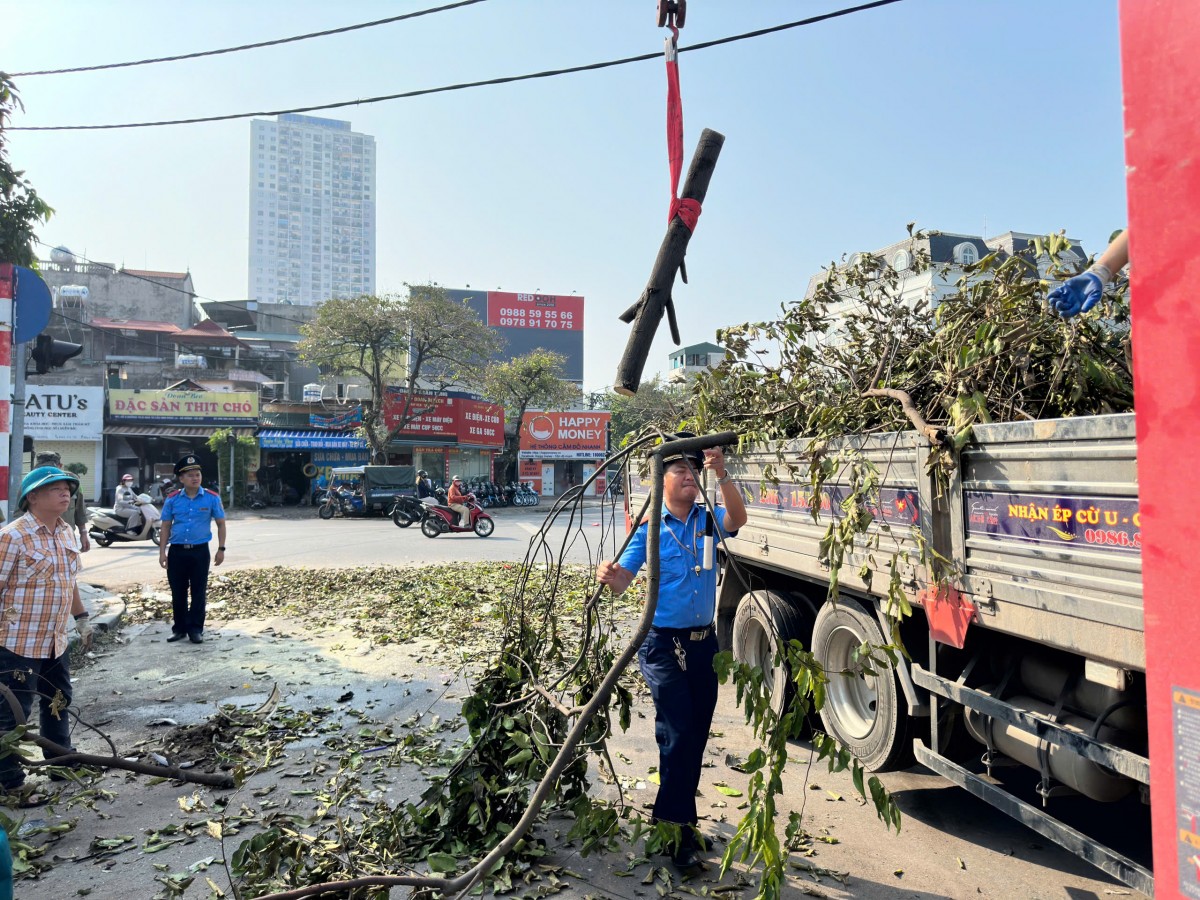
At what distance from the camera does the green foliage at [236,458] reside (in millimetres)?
28438

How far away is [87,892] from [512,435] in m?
35.7

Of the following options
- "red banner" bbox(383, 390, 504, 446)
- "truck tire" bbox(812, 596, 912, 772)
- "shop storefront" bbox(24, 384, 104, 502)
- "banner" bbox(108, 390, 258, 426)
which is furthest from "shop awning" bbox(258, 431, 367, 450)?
"truck tire" bbox(812, 596, 912, 772)

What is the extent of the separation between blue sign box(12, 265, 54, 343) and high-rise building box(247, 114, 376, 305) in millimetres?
149489

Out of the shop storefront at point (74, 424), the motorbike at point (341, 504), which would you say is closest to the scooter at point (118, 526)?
the motorbike at point (341, 504)

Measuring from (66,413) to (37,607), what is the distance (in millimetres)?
30467

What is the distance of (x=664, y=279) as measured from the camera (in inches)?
114

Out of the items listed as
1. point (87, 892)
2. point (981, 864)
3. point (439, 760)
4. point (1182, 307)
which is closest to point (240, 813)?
point (87, 892)

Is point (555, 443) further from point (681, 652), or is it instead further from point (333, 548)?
point (681, 652)

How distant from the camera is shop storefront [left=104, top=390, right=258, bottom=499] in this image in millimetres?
29594

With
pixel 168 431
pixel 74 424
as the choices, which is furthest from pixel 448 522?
pixel 74 424

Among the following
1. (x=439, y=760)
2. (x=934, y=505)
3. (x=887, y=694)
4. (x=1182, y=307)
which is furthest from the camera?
(x=439, y=760)

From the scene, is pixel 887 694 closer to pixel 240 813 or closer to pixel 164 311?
pixel 240 813

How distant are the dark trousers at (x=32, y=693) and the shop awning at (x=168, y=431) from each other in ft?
91.0

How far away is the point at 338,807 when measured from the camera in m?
3.80
